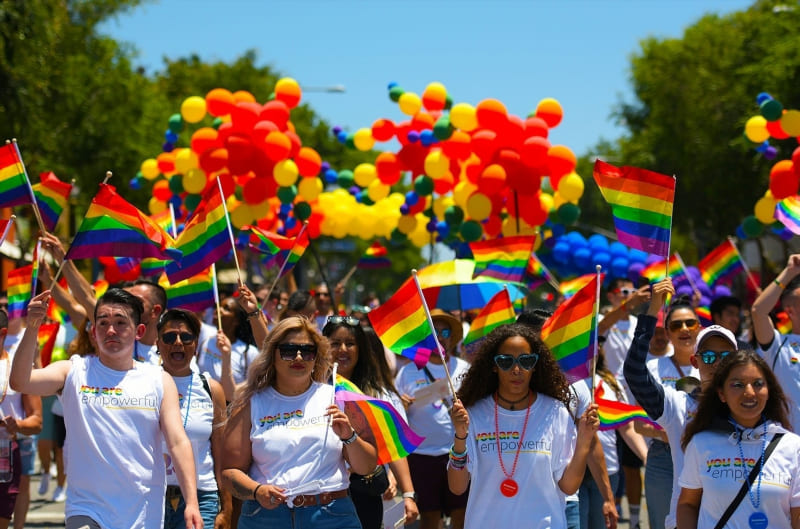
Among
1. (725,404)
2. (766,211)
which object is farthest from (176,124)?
(725,404)

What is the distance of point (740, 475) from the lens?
16.1 feet

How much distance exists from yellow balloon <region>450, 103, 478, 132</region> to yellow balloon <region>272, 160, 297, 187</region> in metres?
2.22

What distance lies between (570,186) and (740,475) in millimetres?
10408

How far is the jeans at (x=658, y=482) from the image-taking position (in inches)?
282

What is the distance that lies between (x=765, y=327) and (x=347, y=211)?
11.8 metres

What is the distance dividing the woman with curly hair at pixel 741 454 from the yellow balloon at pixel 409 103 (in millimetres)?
11518

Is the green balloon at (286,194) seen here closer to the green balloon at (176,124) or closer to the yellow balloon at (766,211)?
the green balloon at (176,124)

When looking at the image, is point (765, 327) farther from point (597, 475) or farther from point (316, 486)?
point (316, 486)

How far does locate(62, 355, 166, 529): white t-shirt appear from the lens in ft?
17.5

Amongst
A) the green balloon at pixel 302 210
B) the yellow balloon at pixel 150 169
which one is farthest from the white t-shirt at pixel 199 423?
the yellow balloon at pixel 150 169

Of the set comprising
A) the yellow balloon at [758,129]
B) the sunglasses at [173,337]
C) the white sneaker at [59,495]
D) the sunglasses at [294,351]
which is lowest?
the white sneaker at [59,495]

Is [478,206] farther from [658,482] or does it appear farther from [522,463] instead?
[522,463]

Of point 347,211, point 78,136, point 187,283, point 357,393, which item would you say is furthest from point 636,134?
point 357,393

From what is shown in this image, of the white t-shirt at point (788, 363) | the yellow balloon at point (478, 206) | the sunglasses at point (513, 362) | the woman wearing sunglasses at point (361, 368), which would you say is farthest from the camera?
the yellow balloon at point (478, 206)
